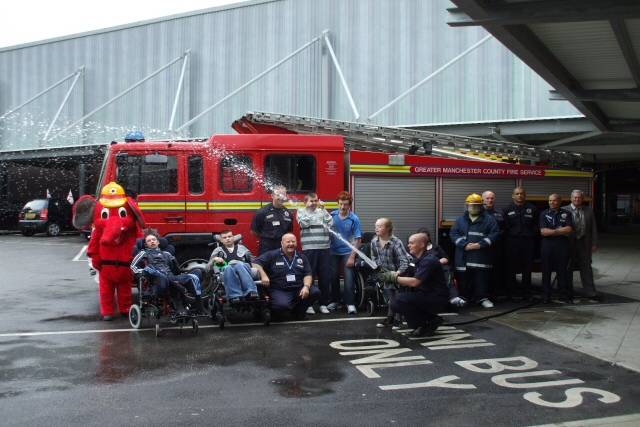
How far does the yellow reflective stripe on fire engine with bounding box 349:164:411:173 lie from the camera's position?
9.73 m

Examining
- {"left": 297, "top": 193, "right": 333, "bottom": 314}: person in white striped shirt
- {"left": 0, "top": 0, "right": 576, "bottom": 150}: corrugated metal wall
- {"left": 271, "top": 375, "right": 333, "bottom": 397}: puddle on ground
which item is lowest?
{"left": 271, "top": 375, "right": 333, "bottom": 397}: puddle on ground

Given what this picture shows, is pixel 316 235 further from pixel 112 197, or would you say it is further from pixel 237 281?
pixel 112 197

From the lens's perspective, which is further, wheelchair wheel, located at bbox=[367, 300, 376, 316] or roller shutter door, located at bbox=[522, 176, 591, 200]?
roller shutter door, located at bbox=[522, 176, 591, 200]

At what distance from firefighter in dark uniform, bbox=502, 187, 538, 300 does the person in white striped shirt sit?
2.90 meters

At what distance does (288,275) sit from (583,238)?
16.2 feet

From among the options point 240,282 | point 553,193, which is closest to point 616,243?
point 553,193

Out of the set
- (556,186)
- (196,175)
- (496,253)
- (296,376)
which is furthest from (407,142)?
(296,376)

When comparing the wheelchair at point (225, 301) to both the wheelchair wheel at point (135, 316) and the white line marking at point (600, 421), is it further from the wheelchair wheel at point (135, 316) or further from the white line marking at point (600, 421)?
the white line marking at point (600, 421)

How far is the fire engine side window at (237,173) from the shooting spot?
959 cm

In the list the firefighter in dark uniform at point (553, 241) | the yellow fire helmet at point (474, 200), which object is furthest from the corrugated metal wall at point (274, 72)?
the yellow fire helmet at point (474, 200)

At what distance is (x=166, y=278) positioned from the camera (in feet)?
25.1

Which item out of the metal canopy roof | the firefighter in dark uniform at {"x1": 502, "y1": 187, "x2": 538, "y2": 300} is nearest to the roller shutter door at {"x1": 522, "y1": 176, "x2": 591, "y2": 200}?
the firefighter in dark uniform at {"x1": 502, "y1": 187, "x2": 538, "y2": 300}

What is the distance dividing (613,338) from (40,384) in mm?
6109

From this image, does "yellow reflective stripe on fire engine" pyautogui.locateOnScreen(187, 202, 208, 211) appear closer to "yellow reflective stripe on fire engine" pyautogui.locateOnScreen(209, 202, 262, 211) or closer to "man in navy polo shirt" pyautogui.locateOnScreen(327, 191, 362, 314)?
"yellow reflective stripe on fire engine" pyautogui.locateOnScreen(209, 202, 262, 211)
